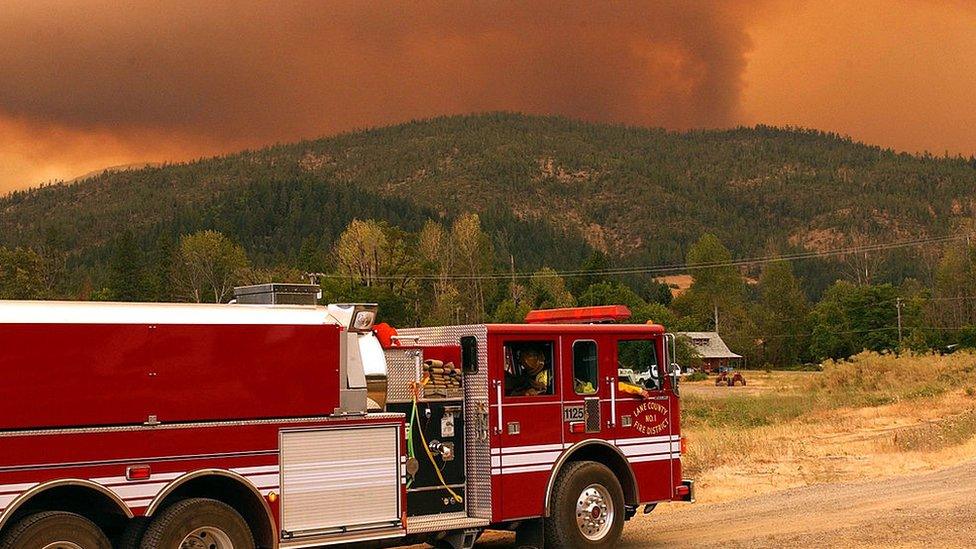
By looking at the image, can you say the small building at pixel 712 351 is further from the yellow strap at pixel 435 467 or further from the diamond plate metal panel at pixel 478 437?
the yellow strap at pixel 435 467

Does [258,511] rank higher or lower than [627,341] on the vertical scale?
lower

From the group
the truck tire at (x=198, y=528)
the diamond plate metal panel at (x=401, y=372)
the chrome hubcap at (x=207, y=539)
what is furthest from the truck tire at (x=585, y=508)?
the chrome hubcap at (x=207, y=539)

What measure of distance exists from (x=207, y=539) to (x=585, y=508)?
17.5 feet

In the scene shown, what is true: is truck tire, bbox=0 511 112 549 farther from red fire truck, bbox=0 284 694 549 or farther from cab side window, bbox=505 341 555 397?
cab side window, bbox=505 341 555 397

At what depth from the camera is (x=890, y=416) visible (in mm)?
43281

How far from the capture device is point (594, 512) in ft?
50.8

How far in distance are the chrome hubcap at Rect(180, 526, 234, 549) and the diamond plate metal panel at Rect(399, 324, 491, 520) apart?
3.45 meters

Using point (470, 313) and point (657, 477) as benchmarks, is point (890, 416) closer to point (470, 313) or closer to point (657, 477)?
point (657, 477)

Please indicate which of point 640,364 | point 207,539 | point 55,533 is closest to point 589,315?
point 640,364

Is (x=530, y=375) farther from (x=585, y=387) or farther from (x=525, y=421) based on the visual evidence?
(x=585, y=387)

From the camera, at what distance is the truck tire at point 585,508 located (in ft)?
49.4

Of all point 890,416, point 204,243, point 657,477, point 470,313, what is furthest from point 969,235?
point 657,477

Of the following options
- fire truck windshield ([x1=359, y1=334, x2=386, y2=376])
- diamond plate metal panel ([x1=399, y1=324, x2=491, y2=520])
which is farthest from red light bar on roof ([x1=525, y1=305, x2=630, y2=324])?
fire truck windshield ([x1=359, y1=334, x2=386, y2=376])

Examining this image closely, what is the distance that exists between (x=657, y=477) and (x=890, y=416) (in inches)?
1176
